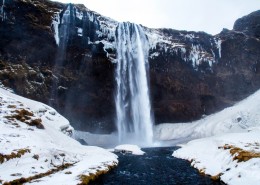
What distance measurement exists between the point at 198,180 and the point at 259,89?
74.6 meters

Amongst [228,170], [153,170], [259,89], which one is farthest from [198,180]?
[259,89]

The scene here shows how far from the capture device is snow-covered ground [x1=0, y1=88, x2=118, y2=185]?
2036cm

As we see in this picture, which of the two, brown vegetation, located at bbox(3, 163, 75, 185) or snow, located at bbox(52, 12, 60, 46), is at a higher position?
snow, located at bbox(52, 12, 60, 46)

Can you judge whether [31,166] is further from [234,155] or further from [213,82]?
[213,82]

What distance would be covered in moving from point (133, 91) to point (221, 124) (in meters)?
24.6

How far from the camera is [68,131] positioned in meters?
44.5

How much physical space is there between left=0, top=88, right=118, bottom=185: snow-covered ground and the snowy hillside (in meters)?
51.2

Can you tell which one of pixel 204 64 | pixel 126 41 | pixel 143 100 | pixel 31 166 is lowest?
pixel 31 166

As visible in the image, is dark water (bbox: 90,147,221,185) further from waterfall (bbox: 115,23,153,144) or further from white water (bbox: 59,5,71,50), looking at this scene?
waterfall (bbox: 115,23,153,144)

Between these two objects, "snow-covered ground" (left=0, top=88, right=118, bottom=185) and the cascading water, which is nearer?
"snow-covered ground" (left=0, top=88, right=118, bottom=185)

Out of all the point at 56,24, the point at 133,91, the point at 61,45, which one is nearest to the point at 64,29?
the point at 56,24

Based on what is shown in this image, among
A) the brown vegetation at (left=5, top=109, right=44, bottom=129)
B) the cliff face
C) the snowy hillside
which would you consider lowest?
the snowy hillside

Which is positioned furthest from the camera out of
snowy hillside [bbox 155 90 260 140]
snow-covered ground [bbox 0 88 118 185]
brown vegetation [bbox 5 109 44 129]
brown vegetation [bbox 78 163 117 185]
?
snowy hillside [bbox 155 90 260 140]

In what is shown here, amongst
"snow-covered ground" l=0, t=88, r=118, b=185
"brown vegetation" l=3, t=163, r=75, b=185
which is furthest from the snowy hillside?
"brown vegetation" l=3, t=163, r=75, b=185
